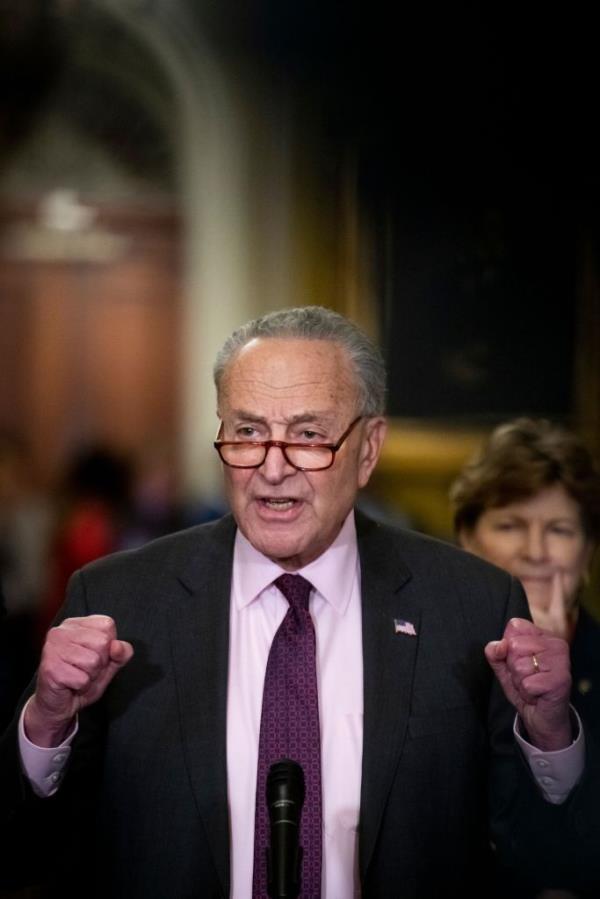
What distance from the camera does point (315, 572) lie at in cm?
230

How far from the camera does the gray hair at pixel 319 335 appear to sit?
2256mm

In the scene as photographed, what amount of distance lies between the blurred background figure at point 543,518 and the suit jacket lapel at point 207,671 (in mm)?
769

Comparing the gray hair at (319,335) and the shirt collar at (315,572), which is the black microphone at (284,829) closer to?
the shirt collar at (315,572)

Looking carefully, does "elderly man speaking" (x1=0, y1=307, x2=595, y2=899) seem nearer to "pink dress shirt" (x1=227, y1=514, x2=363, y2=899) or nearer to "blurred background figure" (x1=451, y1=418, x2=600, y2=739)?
"pink dress shirt" (x1=227, y1=514, x2=363, y2=899)

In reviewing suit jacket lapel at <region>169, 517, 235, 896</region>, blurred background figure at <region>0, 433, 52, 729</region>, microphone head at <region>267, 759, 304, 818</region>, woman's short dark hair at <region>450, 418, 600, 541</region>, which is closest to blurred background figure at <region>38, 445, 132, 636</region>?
blurred background figure at <region>0, 433, 52, 729</region>

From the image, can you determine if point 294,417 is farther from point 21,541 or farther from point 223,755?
point 21,541

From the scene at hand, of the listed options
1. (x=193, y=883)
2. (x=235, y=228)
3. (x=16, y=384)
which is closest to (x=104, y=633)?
(x=193, y=883)

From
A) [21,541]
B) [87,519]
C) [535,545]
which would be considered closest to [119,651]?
[535,545]

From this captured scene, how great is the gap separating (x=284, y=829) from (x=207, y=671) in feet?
1.60

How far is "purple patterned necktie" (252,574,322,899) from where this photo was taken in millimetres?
2111

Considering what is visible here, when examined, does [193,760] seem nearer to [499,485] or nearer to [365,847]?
[365,847]

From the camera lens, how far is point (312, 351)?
223cm

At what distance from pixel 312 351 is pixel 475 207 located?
465cm

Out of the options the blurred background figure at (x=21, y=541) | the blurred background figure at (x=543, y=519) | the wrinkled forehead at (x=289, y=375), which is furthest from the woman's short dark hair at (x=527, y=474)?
the blurred background figure at (x=21, y=541)
